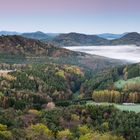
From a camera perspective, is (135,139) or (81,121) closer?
(135,139)

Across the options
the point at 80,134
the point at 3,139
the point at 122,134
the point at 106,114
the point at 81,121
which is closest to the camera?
the point at 3,139

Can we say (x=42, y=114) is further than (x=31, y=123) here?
Yes

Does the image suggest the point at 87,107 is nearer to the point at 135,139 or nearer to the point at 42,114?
the point at 42,114

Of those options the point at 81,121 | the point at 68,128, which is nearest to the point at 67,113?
the point at 81,121

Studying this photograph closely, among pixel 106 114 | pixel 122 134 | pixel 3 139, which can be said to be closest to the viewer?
pixel 3 139

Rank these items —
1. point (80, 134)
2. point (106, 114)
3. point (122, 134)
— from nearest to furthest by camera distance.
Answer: point (80, 134) < point (122, 134) < point (106, 114)

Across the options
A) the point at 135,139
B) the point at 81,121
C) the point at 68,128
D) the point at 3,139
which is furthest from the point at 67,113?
the point at 3,139

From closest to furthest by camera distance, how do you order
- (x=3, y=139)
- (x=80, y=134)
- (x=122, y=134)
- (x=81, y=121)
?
(x=3, y=139) < (x=80, y=134) < (x=122, y=134) < (x=81, y=121)

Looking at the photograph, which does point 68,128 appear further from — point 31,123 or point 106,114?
point 106,114
